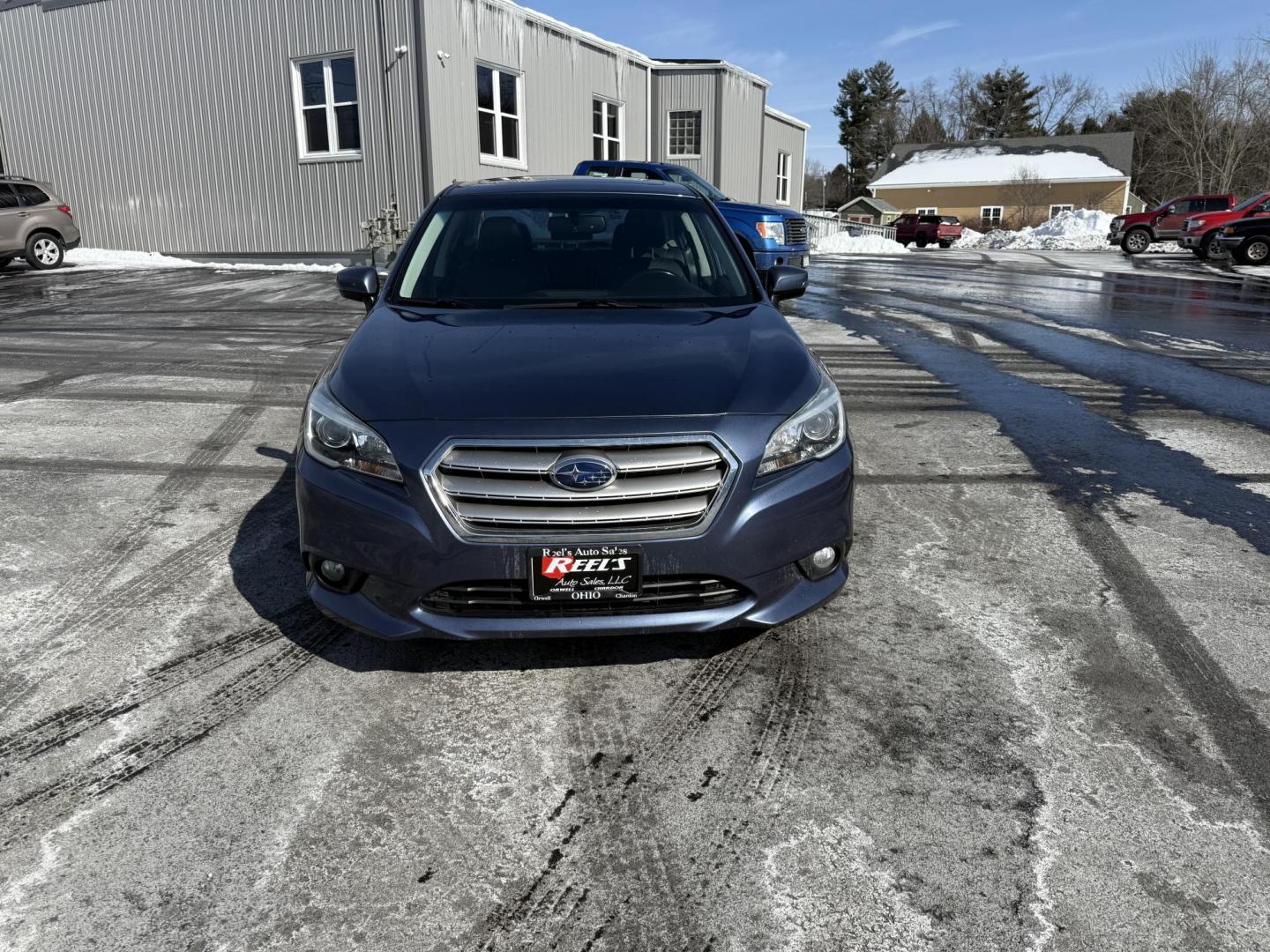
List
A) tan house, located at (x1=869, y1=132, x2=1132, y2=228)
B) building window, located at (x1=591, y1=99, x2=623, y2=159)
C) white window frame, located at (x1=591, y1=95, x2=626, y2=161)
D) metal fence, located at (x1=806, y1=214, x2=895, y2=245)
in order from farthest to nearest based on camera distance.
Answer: tan house, located at (x1=869, y1=132, x2=1132, y2=228) → metal fence, located at (x1=806, y1=214, x2=895, y2=245) → building window, located at (x1=591, y1=99, x2=623, y2=159) → white window frame, located at (x1=591, y1=95, x2=626, y2=161)

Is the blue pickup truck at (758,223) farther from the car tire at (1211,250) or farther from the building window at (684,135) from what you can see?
the car tire at (1211,250)

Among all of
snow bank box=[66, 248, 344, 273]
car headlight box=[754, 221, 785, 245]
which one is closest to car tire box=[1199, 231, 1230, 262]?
car headlight box=[754, 221, 785, 245]

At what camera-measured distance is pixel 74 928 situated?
6.85 feet

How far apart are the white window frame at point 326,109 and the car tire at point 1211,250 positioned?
23.0 metres

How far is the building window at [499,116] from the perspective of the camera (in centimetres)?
1973

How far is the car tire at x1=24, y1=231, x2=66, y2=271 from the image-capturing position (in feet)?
61.9

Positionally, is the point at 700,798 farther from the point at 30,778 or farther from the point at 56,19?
the point at 56,19

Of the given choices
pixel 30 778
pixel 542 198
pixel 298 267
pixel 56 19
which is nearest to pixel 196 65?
pixel 56 19

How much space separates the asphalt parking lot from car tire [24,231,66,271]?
16.3 meters

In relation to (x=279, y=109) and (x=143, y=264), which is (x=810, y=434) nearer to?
(x=279, y=109)

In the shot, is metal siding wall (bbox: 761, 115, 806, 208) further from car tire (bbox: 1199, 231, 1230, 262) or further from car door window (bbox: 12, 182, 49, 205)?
car door window (bbox: 12, 182, 49, 205)

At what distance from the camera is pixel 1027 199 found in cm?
6097

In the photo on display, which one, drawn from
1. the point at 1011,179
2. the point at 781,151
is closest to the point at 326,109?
the point at 781,151

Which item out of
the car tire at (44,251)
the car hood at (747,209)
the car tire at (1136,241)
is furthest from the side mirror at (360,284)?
the car tire at (1136,241)
